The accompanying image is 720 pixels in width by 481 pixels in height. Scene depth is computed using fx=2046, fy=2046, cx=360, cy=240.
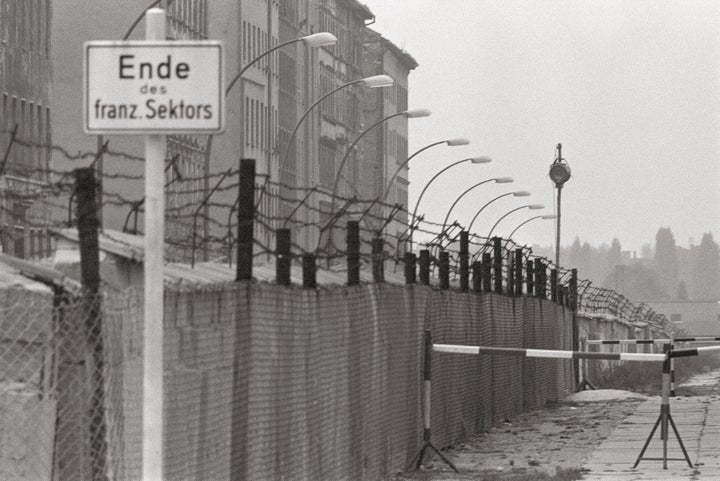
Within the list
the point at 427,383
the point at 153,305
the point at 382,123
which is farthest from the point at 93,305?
the point at 382,123

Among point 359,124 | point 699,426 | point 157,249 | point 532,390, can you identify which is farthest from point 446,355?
point 359,124

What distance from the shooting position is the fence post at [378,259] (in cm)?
1792

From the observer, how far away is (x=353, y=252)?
16.7 metres

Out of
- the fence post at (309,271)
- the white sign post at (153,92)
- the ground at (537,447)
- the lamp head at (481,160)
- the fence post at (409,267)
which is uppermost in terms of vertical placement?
the lamp head at (481,160)

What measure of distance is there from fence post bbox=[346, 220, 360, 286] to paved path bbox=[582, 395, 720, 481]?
3.17 m

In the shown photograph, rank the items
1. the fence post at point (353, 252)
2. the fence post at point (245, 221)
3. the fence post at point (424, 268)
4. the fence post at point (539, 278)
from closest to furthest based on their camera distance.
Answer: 1. the fence post at point (245, 221)
2. the fence post at point (353, 252)
3. the fence post at point (424, 268)
4. the fence post at point (539, 278)

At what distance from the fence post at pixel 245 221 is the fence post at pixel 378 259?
5023 millimetres

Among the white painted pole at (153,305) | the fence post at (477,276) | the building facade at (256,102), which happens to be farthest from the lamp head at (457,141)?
the white painted pole at (153,305)

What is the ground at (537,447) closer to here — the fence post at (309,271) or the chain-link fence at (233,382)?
the chain-link fence at (233,382)

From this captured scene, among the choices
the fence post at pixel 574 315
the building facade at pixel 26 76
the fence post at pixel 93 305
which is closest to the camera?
the fence post at pixel 93 305

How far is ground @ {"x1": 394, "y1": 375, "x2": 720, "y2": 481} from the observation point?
1886cm

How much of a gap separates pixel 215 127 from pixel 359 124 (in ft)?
364

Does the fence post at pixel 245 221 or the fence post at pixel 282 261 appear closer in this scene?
the fence post at pixel 245 221

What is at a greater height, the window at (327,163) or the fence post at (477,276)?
the window at (327,163)
